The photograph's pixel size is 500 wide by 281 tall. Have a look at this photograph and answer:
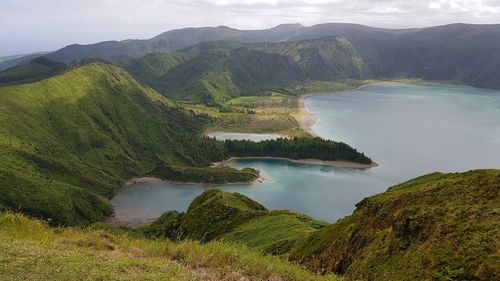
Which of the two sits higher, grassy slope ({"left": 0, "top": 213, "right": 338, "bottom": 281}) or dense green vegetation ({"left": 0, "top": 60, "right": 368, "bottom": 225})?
grassy slope ({"left": 0, "top": 213, "right": 338, "bottom": 281})

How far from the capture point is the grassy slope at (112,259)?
1822cm

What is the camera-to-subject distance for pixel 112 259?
809 inches

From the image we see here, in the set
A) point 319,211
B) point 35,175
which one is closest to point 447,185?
point 319,211

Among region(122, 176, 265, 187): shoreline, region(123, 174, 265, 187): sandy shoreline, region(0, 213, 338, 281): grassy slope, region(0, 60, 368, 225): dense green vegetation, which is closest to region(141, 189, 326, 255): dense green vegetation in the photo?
region(0, 213, 338, 281): grassy slope

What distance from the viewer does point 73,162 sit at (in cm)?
17325

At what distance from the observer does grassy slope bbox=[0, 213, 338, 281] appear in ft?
59.8

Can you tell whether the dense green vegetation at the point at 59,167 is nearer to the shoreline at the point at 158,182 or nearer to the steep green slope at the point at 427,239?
the shoreline at the point at 158,182

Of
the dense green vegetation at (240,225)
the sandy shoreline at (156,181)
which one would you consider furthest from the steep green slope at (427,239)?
the sandy shoreline at (156,181)

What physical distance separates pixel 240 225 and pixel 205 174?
367 feet

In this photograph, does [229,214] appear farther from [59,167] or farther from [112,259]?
[59,167]

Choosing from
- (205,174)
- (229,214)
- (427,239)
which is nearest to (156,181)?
(205,174)

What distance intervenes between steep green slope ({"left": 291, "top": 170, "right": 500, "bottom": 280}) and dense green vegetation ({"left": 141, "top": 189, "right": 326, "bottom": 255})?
44.9 ft

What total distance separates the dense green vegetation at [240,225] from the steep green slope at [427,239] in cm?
1369

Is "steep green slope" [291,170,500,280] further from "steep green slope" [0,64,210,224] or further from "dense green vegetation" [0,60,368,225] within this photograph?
"steep green slope" [0,64,210,224]
